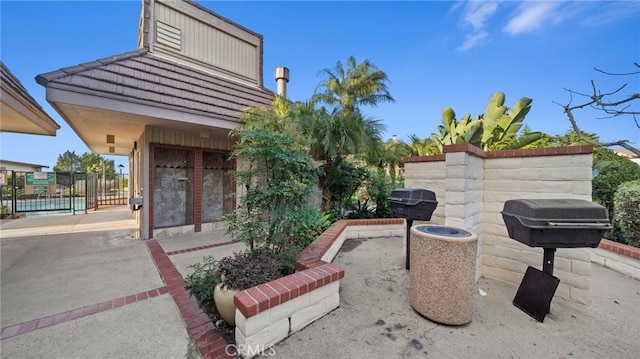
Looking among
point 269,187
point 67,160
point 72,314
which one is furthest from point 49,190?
point 67,160

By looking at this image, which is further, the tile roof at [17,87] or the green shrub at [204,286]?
the tile roof at [17,87]

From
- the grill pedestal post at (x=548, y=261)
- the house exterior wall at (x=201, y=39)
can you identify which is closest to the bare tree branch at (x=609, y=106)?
the grill pedestal post at (x=548, y=261)

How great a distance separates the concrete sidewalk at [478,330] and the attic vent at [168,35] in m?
8.48

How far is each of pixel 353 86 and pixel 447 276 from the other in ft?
23.3

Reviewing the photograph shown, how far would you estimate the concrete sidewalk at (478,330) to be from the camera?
2104 millimetres

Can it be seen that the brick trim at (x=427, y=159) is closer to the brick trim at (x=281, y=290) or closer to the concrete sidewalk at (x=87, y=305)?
the brick trim at (x=281, y=290)

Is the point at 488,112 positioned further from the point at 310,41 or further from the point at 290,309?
the point at 310,41

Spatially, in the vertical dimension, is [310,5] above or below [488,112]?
above

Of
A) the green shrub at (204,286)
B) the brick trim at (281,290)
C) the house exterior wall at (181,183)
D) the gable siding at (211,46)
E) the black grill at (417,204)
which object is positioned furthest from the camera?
the gable siding at (211,46)

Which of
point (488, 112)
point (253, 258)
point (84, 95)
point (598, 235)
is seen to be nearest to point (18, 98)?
point (84, 95)

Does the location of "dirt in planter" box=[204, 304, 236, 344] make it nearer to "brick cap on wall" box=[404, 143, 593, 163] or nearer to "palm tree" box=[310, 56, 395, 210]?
"brick cap on wall" box=[404, 143, 593, 163]

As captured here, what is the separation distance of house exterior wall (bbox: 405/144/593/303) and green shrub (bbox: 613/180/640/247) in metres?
2.44

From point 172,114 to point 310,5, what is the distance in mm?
5405

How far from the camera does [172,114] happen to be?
5449 millimetres
